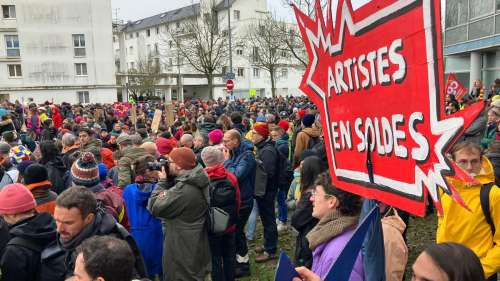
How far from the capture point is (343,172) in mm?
2186

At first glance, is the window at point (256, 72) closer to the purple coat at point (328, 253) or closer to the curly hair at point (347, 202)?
the curly hair at point (347, 202)

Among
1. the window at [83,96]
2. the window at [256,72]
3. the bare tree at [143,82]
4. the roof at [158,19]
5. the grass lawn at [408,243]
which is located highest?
the roof at [158,19]

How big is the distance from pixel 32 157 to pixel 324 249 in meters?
5.45

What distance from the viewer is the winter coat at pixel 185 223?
3.91 m

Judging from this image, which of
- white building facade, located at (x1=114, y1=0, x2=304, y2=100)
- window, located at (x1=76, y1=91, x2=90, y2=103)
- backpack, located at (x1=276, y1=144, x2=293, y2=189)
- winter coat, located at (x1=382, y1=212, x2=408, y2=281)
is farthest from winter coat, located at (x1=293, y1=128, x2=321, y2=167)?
white building facade, located at (x1=114, y1=0, x2=304, y2=100)

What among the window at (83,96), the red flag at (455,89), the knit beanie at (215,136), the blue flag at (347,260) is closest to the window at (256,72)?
the window at (83,96)

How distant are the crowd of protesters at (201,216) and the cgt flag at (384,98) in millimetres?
280

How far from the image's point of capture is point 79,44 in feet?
139

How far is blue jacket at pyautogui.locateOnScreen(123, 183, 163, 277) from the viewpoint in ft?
13.7

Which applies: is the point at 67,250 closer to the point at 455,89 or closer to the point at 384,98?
the point at 384,98

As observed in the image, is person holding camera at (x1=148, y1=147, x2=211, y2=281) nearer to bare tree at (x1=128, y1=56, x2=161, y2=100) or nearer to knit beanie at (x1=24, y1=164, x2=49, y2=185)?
knit beanie at (x1=24, y1=164, x2=49, y2=185)

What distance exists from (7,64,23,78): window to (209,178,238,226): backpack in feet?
140

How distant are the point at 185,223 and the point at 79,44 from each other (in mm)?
43212

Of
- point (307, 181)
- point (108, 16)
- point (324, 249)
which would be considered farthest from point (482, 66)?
point (108, 16)
